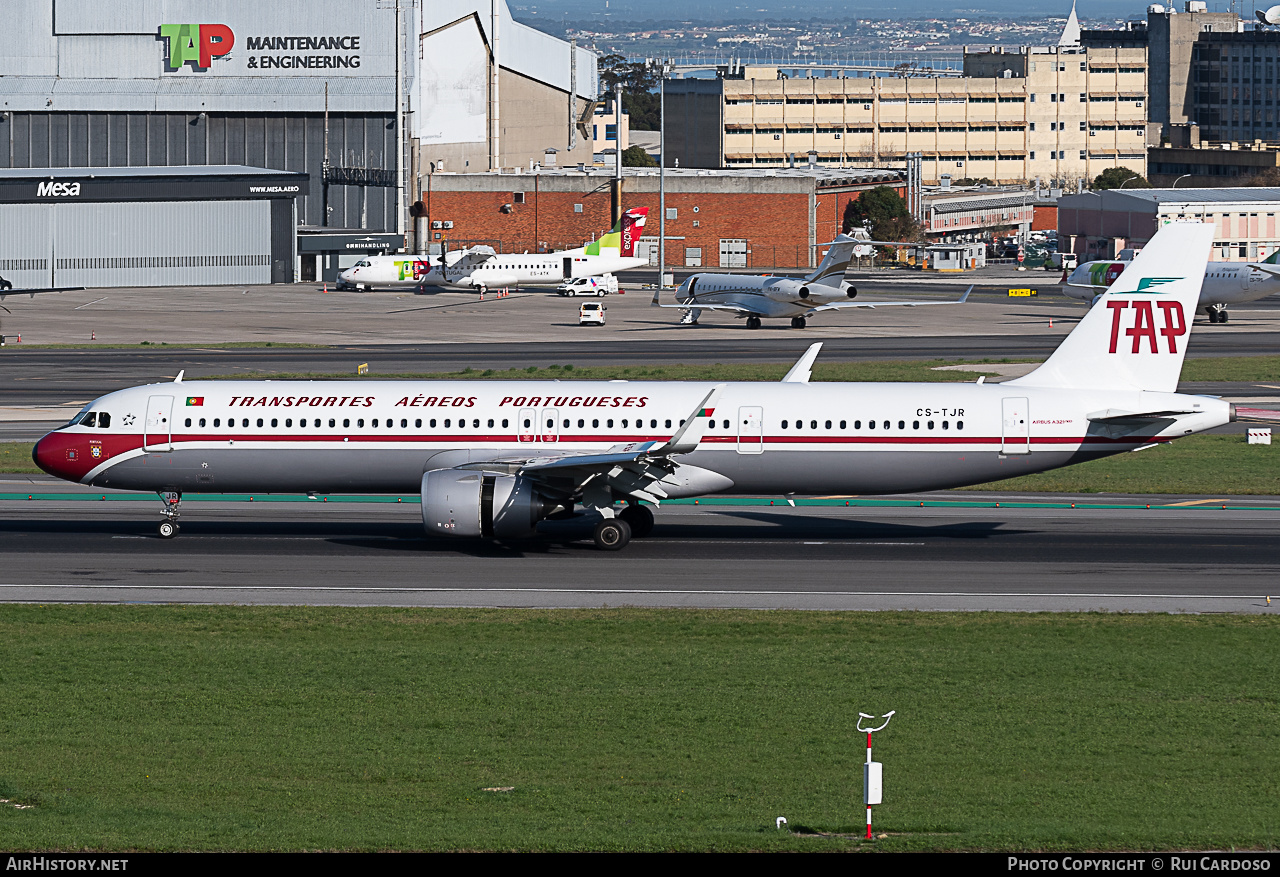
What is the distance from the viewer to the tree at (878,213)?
168250mm

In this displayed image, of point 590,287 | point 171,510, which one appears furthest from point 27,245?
point 171,510

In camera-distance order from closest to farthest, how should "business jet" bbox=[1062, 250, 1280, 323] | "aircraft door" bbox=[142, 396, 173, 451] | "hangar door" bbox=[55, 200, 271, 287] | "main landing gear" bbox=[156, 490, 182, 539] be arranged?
"aircraft door" bbox=[142, 396, 173, 451]
"main landing gear" bbox=[156, 490, 182, 539]
"business jet" bbox=[1062, 250, 1280, 323]
"hangar door" bbox=[55, 200, 271, 287]

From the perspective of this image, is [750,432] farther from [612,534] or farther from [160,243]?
[160,243]

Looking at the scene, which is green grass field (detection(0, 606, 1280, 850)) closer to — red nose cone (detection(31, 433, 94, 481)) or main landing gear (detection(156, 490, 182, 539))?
main landing gear (detection(156, 490, 182, 539))

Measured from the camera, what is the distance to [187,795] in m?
19.7

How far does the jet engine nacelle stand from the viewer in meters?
37.3

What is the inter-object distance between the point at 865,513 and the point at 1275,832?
27.1 meters

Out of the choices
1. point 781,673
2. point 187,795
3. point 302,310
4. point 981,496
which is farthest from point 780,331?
point 187,795

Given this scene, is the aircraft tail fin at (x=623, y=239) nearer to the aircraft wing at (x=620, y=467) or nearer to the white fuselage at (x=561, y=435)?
the white fuselage at (x=561, y=435)

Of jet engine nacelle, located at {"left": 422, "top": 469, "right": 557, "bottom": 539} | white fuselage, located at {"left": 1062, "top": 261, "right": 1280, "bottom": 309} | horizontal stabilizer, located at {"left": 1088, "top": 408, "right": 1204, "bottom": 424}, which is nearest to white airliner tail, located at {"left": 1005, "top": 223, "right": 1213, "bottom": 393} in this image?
horizontal stabilizer, located at {"left": 1088, "top": 408, "right": 1204, "bottom": 424}

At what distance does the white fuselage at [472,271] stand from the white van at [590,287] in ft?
8.67

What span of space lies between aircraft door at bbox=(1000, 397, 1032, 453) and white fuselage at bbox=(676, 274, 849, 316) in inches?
2339

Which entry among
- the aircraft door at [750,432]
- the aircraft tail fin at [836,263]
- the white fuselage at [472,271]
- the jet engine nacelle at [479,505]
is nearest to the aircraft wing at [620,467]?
the jet engine nacelle at [479,505]
